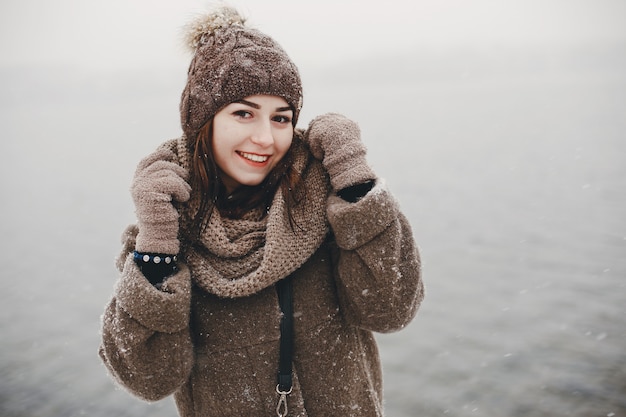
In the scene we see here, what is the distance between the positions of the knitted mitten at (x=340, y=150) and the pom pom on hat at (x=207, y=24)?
488mm

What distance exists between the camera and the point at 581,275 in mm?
6117

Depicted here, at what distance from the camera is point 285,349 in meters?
1.63

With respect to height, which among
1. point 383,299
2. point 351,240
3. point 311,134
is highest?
point 311,134

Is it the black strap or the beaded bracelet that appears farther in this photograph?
the black strap

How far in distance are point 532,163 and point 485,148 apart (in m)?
2.18

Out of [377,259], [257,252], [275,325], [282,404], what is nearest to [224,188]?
[257,252]

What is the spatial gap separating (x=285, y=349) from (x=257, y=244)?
350mm

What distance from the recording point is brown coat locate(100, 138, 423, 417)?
1451 millimetres

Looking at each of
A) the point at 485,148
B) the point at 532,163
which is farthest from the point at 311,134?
the point at 485,148

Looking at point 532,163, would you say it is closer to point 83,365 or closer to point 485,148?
point 485,148

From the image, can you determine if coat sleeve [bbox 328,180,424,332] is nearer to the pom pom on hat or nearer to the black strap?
the black strap

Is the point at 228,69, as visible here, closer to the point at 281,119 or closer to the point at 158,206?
A: the point at 281,119

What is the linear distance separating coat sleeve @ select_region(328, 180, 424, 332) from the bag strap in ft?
0.63

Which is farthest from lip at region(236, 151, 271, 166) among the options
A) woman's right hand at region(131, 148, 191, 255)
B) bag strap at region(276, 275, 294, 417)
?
bag strap at region(276, 275, 294, 417)
